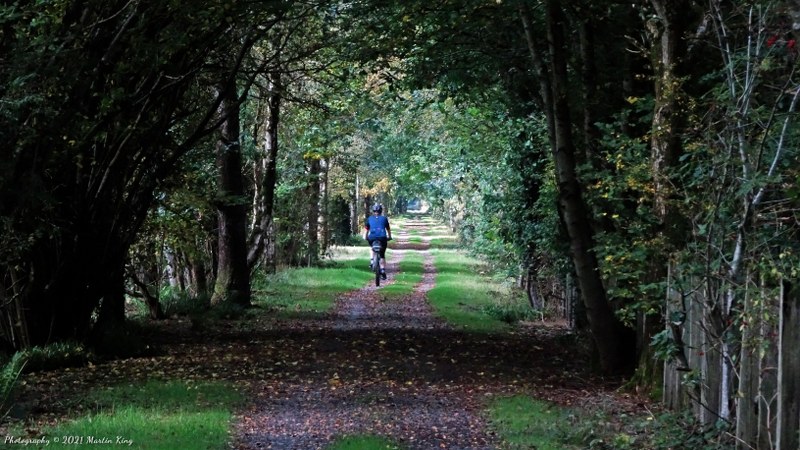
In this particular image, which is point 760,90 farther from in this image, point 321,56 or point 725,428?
point 321,56

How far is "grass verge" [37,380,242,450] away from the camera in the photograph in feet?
23.1

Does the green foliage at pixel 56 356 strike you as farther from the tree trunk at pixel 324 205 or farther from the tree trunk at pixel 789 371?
the tree trunk at pixel 324 205

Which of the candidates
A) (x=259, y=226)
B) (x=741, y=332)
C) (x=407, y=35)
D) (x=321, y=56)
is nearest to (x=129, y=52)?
(x=407, y=35)

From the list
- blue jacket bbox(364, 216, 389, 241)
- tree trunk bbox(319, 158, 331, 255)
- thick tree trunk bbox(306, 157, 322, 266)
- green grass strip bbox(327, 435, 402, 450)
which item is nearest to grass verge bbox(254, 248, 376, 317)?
thick tree trunk bbox(306, 157, 322, 266)

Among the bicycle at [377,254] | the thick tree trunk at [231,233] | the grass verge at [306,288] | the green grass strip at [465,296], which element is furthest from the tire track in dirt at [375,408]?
the bicycle at [377,254]

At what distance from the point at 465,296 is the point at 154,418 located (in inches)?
701

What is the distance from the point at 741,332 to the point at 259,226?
1634cm

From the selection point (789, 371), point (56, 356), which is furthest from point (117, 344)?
point (789, 371)

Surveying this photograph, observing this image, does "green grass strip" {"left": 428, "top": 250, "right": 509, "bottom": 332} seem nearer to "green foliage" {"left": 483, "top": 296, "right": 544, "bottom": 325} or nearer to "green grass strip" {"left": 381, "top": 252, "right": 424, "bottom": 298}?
"green foliage" {"left": 483, "top": 296, "right": 544, "bottom": 325}

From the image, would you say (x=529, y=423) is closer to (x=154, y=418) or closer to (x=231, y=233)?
(x=154, y=418)

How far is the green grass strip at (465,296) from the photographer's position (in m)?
18.3

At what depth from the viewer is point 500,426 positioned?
8.36m

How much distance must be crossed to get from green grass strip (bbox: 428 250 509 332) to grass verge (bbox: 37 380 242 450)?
8081mm

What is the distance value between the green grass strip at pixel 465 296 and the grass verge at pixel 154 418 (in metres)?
8.08
